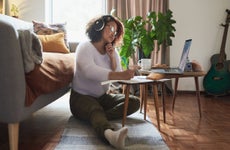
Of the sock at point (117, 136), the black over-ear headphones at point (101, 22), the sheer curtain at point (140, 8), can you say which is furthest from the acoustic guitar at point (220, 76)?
the sock at point (117, 136)

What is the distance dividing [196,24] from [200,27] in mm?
62

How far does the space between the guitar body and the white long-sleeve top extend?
1643 millimetres

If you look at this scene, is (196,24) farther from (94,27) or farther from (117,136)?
(117,136)

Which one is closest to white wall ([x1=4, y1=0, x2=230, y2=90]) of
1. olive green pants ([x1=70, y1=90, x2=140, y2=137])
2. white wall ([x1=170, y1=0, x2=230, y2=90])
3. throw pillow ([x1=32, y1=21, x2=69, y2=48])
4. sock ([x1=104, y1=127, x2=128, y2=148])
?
white wall ([x1=170, y1=0, x2=230, y2=90])

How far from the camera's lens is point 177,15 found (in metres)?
3.16

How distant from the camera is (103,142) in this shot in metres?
1.30

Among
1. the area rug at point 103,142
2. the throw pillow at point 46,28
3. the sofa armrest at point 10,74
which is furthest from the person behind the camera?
the throw pillow at point 46,28

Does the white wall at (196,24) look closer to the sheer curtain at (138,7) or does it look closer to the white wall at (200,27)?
the white wall at (200,27)

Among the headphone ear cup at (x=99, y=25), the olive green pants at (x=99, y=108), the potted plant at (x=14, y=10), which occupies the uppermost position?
the potted plant at (x=14, y=10)

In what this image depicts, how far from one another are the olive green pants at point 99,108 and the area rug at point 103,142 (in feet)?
0.19

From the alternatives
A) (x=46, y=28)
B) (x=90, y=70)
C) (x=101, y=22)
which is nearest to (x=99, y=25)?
(x=101, y=22)

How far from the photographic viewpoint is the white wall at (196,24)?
3143 mm

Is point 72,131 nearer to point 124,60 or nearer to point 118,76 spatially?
point 118,76

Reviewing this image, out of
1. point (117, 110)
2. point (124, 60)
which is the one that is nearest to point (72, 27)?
point (124, 60)
